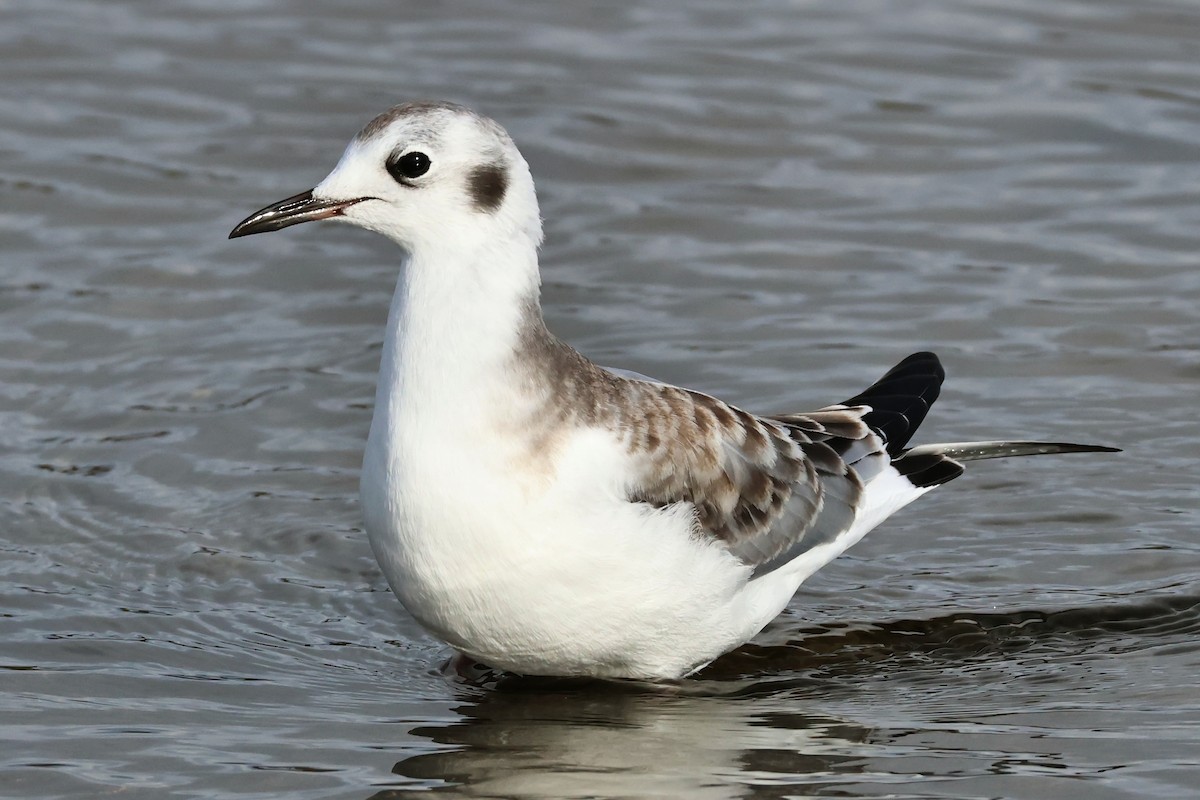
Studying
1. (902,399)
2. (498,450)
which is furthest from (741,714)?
(902,399)

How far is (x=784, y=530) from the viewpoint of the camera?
777 centimetres

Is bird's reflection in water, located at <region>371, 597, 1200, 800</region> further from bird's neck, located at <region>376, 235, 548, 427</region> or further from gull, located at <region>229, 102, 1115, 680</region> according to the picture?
bird's neck, located at <region>376, 235, 548, 427</region>

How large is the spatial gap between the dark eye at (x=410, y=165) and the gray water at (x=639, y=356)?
1.94m

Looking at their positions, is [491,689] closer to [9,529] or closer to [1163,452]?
[9,529]

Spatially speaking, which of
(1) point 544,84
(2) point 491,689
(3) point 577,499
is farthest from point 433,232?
(1) point 544,84

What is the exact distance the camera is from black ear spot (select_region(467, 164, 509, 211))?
6746mm

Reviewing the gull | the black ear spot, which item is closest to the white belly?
the gull

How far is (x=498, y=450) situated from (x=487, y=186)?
0.93 m

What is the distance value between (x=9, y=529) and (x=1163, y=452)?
5466 millimetres

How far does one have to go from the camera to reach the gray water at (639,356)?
6.83 metres

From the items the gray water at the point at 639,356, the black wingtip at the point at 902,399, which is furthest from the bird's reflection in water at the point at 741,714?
the black wingtip at the point at 902,399

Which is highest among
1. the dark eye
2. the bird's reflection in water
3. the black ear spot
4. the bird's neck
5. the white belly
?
the dark eye

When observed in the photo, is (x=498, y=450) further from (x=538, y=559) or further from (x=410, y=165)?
(x=410, y=165)

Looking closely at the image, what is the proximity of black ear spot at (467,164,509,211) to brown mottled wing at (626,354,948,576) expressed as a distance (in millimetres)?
968
